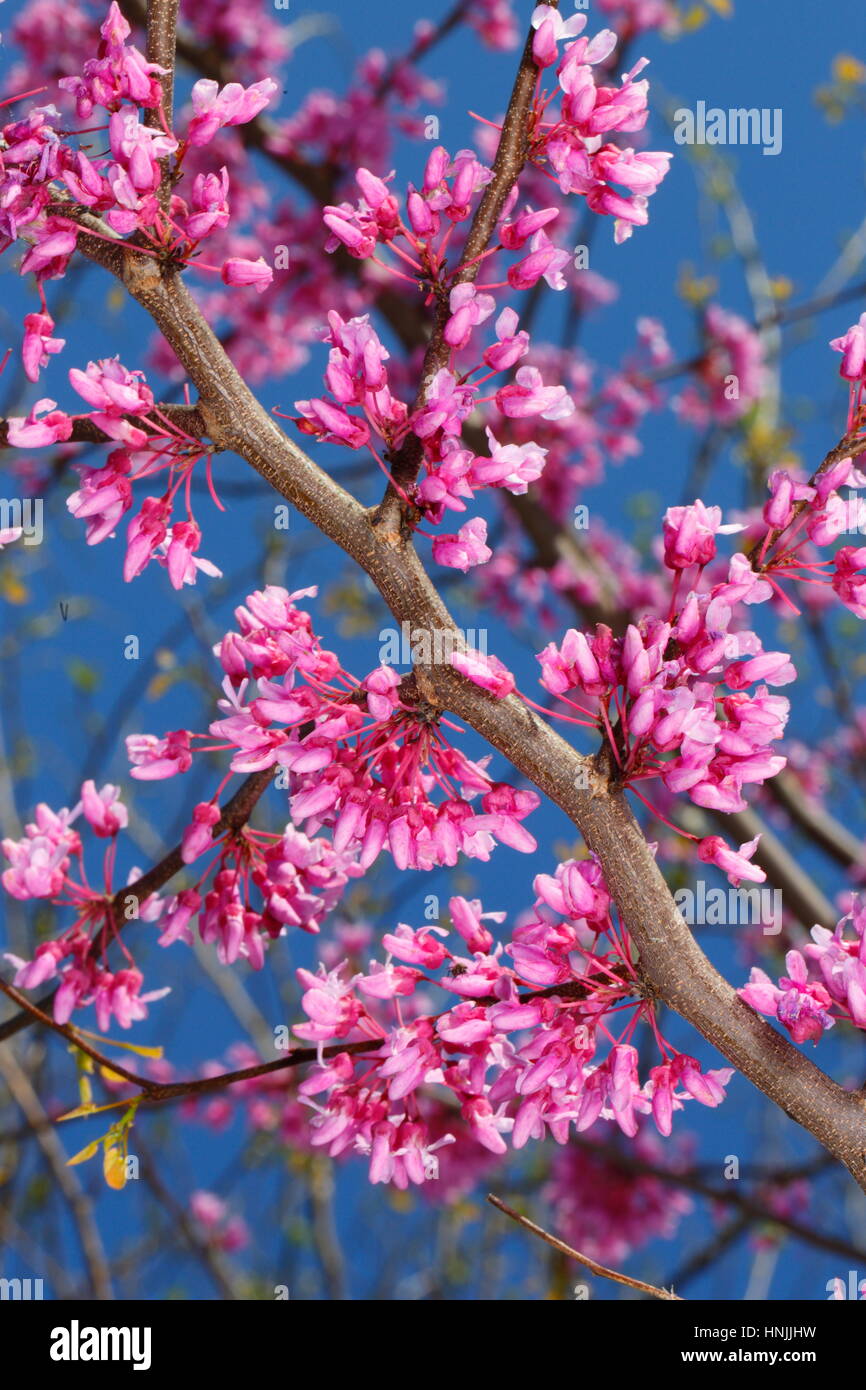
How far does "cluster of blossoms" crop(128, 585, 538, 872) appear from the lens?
171 cm

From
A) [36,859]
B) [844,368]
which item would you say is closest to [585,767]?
[844,368]

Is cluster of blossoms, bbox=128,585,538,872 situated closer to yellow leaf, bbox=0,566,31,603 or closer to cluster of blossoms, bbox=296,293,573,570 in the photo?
cluster of blossoms, bbox=296,293,573,570

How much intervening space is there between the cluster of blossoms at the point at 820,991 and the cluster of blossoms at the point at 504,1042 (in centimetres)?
13

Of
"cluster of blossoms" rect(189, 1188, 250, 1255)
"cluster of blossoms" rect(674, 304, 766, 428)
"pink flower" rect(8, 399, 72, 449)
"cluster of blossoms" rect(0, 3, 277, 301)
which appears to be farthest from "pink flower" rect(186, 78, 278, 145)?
"cluster of blossoms" rect(189, 1188, 250, 1255)

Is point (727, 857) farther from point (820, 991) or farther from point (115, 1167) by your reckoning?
point (115, 1167)

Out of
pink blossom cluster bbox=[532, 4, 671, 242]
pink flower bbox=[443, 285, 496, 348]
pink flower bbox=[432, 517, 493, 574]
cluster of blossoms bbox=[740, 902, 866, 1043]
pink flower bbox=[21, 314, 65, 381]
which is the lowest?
cluster of blossoms bbox=[740, 902, 866, 1043]

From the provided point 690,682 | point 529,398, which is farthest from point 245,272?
point 690,682

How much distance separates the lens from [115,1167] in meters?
2.00

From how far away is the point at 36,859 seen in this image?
7.09 feet

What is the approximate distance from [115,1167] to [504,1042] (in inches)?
27.7

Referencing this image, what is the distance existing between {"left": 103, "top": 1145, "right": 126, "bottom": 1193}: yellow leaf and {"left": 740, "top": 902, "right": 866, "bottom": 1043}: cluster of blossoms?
1059 millimetres

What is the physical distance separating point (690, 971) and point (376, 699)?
60 cm
